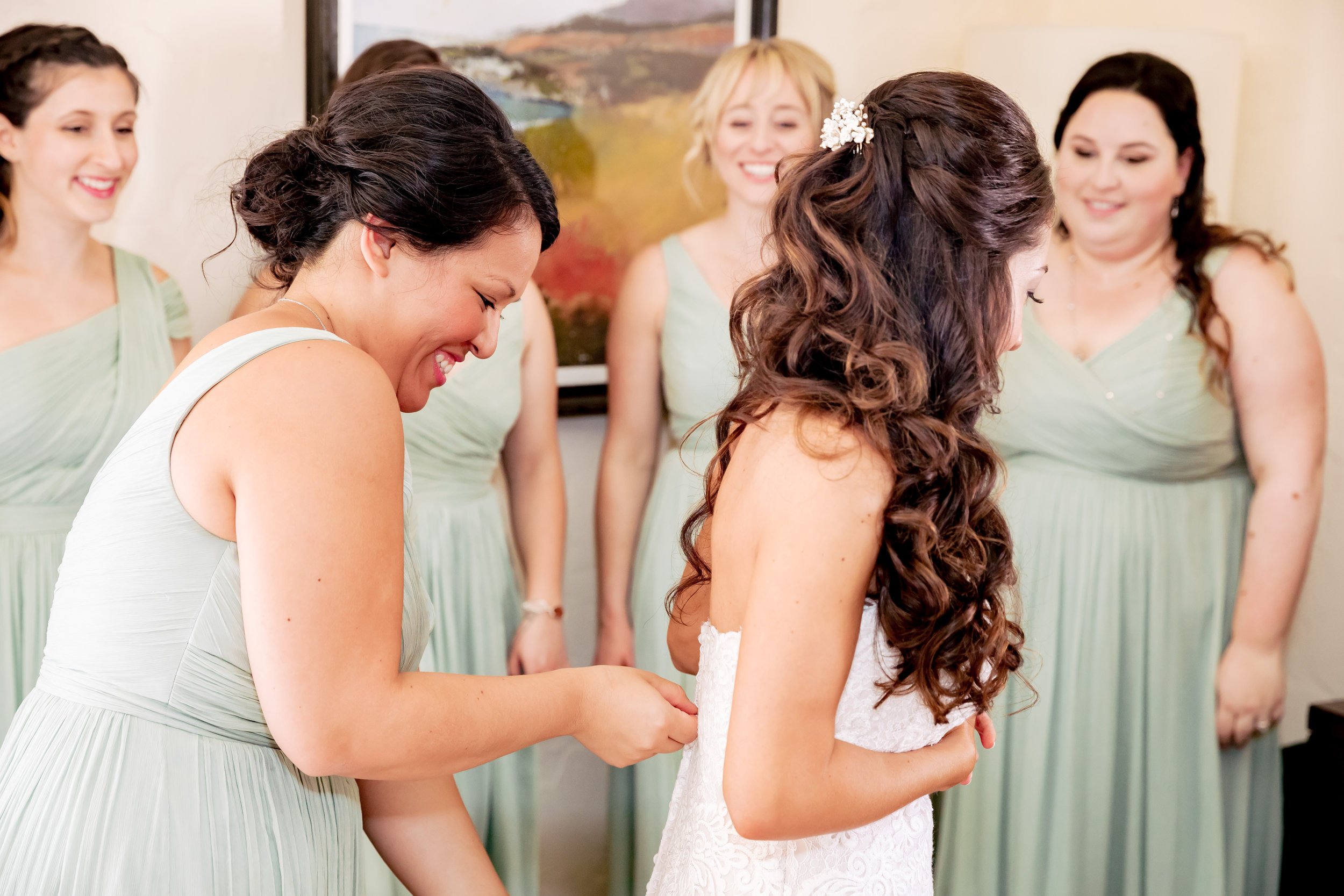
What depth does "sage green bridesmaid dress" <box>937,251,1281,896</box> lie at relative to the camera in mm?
2373

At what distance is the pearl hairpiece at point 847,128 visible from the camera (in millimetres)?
1260

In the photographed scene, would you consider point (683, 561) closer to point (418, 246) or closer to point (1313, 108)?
point (418, 246)

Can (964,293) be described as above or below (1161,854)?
above

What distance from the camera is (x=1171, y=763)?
7.86 ft

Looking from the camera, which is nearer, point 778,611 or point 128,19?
point 778,611

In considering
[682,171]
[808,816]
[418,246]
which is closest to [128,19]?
[682,171]

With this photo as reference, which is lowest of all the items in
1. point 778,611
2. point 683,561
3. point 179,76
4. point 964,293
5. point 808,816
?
point 683,561

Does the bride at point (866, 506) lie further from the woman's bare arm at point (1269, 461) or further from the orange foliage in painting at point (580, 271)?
the orange foliage in painting at point (580, 271)

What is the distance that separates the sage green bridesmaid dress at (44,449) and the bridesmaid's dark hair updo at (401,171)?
1005 mm

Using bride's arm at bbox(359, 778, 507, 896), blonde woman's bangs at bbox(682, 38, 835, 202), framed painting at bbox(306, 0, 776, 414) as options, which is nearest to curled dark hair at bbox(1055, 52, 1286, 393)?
blonde woman's bangs at bbox(682, 38, 835, 202)

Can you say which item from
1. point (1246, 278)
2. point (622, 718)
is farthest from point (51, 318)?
point (1246, 278)

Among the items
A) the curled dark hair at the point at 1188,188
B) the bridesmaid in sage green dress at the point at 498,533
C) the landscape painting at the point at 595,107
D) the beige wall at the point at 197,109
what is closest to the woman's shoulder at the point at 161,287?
the beige wall at the point at 197,109

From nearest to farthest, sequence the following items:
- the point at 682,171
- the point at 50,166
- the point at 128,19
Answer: the point at 50,166 → the point at 128,19 → the point at 682,171

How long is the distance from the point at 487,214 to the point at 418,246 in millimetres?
72
